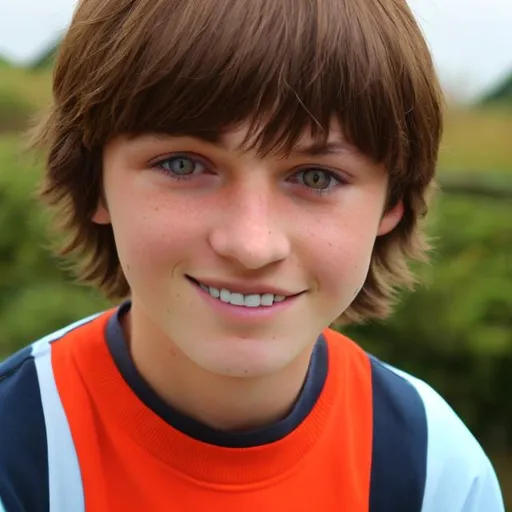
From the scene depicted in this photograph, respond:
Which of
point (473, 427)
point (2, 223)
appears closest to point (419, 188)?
point (473, 427)

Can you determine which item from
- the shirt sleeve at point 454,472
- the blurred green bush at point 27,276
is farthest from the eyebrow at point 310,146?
the blurred green bush at point 27,276

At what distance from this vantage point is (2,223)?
10.4 feet

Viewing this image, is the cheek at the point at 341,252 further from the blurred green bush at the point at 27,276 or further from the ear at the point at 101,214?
the blurred green bush at the point at 27,276

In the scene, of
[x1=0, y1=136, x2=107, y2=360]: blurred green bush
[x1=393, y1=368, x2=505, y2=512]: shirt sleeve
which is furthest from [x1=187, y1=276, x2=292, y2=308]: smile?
[x1=0, y1=136, x2=107, y2=360]: blurred green bush

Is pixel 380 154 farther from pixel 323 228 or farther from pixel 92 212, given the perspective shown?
pixel 92 212

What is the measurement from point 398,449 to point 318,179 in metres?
0.55

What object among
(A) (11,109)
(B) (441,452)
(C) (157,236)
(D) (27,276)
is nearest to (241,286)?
(C) (157,236)

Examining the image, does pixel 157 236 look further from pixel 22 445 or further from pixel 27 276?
pixel 27 276

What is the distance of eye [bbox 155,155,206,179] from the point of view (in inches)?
55.8

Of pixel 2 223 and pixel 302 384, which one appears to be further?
pixel 2 223

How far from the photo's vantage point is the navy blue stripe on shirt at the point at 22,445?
1.48m

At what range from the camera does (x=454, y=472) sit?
1.66 m

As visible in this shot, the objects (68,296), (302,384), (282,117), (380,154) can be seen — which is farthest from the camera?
(68,296)

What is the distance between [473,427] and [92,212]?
5.86 ft
